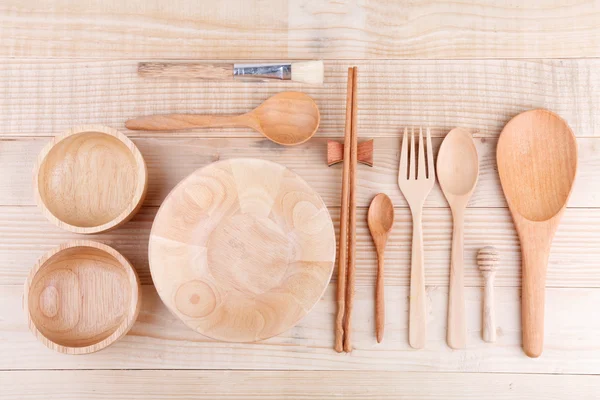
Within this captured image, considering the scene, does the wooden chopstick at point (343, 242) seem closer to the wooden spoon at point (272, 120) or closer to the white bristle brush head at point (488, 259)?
the wooden spoon at point (272, 120)

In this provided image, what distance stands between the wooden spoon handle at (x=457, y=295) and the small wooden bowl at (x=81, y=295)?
19.1 inches

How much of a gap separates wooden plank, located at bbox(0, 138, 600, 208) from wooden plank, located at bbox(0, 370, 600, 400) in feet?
0.91

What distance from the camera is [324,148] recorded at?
825 mm

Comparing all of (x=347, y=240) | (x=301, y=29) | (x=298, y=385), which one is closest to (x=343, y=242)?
(x=347, y=240)

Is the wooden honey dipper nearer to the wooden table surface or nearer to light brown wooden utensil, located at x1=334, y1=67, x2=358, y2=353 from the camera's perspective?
the wooden table surface

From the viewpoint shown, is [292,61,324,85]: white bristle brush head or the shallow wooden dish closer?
the shallow wooden dish

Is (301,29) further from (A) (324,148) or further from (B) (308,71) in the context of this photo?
(A) (324,148)

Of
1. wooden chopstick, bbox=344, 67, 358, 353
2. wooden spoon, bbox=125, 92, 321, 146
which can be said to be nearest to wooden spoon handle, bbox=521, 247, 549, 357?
wooden chopstick, bbox=344, 67, 358, 353

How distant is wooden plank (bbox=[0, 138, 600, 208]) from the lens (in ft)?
2.69

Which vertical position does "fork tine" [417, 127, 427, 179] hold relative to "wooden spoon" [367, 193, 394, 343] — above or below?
above

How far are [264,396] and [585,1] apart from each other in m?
0.86

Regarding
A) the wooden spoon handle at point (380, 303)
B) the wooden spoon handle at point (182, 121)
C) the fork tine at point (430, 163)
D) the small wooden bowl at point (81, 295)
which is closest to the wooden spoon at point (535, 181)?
the fork tine at point (430, 163)

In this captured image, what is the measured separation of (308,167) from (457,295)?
314mm

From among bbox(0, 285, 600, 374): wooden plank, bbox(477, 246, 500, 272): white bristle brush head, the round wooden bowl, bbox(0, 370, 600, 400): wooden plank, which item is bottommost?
bbox(0, 370, 600, 400): wooden plank
